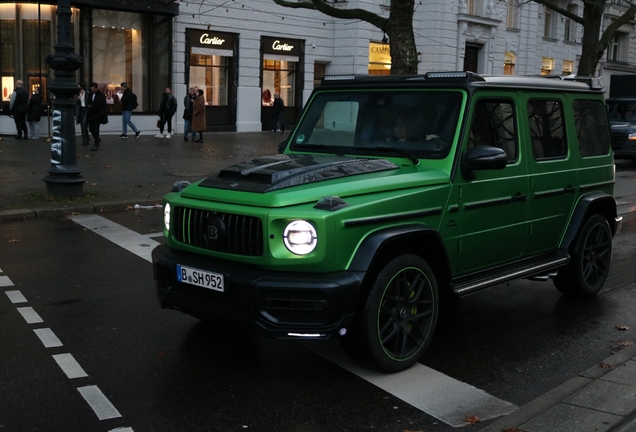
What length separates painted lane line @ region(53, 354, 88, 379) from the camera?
205 inches

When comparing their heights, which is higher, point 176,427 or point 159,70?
point 159,70

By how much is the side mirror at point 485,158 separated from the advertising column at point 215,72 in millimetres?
25169

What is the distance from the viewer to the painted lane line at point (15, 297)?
704 centimetres

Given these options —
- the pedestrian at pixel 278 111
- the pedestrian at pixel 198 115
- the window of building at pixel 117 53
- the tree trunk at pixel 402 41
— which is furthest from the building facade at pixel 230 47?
the tree trunk at pixel 402 41

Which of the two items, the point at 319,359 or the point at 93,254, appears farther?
the point at 93,254

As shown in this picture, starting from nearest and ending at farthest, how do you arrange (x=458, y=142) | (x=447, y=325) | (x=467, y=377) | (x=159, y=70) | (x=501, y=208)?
(x=467, y=377)
(x=458, y=142)
(x=501, y=208)
(x=447, y=325)
(x=159, y=70)

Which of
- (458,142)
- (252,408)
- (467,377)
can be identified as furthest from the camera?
(458,142)

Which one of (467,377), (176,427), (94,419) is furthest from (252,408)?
(467,377)

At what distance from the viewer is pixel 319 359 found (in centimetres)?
560

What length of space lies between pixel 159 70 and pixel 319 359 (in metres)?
24.9

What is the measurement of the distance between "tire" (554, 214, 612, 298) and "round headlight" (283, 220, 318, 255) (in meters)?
3.17

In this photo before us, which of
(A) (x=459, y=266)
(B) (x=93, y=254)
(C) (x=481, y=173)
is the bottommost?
(B) (x=93, y=254)

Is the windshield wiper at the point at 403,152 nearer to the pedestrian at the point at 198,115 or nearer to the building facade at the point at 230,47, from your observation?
the pedestrian at the point at 198,115

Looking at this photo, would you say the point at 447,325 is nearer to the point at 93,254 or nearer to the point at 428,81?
the point at 428,81
